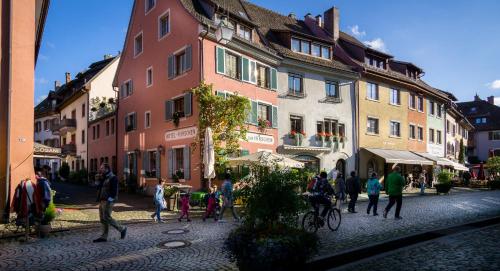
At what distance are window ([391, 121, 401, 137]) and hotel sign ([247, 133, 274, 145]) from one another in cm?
1358

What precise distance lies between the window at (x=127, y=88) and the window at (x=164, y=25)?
5.25m

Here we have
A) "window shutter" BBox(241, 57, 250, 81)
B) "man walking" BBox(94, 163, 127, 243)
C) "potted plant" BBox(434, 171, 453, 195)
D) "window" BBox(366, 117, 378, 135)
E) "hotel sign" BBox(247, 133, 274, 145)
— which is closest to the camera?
"man walking" BBox(94, 163, 127, 243)

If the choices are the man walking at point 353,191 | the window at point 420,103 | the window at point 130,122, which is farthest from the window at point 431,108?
the window at point 130,122

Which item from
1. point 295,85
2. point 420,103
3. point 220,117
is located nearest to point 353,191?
point 220,117

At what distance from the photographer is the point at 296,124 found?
2614 centimetres

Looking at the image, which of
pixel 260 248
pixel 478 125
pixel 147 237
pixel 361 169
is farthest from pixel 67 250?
pixel 478 125

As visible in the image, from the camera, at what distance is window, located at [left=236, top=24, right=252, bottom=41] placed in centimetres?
2297

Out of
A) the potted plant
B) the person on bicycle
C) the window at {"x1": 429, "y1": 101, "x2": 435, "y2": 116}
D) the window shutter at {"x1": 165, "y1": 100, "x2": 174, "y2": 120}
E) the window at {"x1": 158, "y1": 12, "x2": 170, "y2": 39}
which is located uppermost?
the window at {"x1": 158, "y1": 12, "x2": 170, "y2": 39}

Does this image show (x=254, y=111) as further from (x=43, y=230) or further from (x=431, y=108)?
(x=431, y=108)

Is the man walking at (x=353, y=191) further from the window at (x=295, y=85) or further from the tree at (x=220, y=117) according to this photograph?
the window at (x=295, y=85)

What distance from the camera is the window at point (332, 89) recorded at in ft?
91.7

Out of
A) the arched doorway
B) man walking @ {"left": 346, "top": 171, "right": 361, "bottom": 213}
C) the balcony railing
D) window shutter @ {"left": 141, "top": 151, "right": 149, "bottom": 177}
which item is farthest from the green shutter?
the balcony railing

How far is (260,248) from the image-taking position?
550 cm

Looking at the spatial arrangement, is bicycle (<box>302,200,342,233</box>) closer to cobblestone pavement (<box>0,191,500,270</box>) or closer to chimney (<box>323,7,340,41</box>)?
cobblestone pavement (<box>0,191,500,270</box>)
